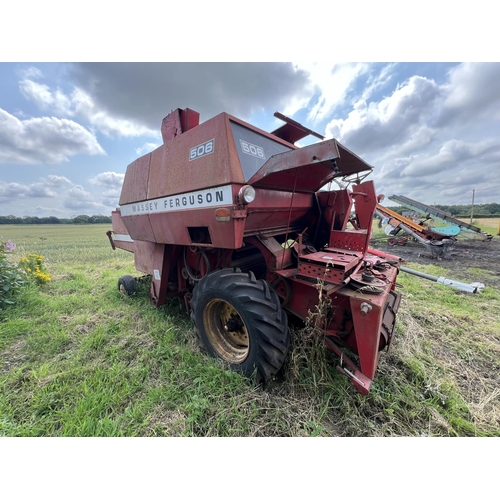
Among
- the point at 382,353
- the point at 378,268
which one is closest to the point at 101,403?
the point at 382,353

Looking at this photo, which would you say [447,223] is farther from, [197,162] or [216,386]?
[216,386]

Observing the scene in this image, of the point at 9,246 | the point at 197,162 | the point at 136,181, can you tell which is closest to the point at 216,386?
the point at 197,162

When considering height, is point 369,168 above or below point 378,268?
above

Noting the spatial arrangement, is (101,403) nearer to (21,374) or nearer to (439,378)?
(21,374)

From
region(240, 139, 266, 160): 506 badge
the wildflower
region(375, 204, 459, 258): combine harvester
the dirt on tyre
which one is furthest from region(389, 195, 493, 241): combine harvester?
the wildflower

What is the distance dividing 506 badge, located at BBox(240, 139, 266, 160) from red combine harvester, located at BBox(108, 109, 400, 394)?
0.05ft

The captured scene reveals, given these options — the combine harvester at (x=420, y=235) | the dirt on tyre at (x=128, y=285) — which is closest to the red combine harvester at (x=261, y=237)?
the dirt on tyre at (x=128, y=285)

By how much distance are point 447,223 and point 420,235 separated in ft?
7.99

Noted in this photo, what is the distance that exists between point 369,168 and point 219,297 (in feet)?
6.96

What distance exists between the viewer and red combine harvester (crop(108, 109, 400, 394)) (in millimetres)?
1873

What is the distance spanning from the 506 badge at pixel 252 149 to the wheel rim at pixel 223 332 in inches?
63.1

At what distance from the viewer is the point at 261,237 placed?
2.49m

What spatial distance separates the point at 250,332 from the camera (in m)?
1.91

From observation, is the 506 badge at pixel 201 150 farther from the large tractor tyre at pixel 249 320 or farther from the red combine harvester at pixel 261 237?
the large tractor tyre at pixel 249 320
